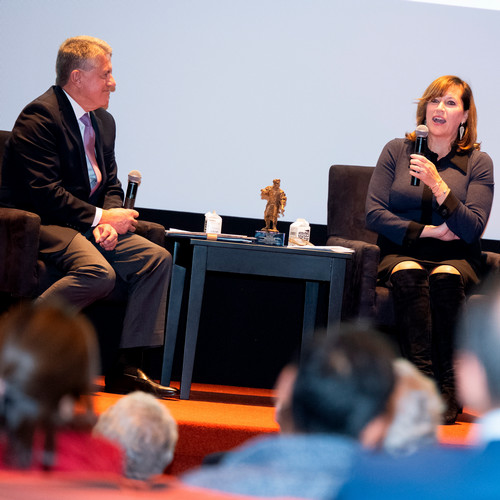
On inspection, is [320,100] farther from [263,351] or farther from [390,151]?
[263,351]

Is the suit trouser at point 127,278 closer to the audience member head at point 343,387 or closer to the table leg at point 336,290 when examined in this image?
the table leg at point 336,290

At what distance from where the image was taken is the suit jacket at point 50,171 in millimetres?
2992

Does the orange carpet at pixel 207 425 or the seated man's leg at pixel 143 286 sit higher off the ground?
the seated man's leg at pixel 143 286

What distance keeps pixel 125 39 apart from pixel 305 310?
159cm

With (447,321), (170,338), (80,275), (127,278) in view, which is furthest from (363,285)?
(80,275)

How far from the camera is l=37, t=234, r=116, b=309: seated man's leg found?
2.83 meters

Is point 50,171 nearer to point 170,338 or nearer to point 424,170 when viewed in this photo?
point 170,338

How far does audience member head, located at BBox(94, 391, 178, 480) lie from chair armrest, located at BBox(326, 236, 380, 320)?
1.93 metres

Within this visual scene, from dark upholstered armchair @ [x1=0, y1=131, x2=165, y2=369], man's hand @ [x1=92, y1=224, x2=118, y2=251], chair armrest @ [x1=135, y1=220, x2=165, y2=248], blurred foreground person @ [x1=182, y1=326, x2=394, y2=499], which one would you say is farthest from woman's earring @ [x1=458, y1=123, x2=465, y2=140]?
blurred foreground person @ [x1=182, y1=326, x2=394, y2=499]

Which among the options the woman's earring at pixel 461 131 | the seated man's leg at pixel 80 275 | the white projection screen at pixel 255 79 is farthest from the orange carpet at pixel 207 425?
the woman's earring at pixel 461 131

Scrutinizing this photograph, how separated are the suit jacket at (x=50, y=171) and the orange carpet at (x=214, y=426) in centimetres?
68

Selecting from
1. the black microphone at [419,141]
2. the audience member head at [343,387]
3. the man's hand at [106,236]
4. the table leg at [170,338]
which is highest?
the black microphone at [419,141]

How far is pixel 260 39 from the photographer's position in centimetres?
391

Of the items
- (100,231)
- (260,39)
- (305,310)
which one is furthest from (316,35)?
(100,231)
